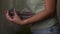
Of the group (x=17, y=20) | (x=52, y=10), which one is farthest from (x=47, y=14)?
(x=17, y=20)

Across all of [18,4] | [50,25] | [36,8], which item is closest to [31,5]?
[36,8]

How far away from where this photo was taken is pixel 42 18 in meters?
0.65

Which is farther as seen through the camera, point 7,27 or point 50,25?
point 7,27

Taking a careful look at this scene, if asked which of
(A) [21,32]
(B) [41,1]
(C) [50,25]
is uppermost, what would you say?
(B) [41,1]

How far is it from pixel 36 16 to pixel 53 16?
84mm

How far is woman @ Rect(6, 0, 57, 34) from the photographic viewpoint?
0.64 meters

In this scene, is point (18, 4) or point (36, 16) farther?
point (18, 4)

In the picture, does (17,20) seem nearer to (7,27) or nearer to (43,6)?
(43,6)

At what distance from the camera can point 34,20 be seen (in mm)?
653

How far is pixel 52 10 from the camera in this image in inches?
25.3

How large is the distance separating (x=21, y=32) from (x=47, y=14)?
1.37 ft

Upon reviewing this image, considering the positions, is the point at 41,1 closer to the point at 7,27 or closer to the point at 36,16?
the point at 36,16

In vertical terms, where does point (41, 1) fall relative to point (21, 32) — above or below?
above

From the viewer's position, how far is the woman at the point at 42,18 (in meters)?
0.64
